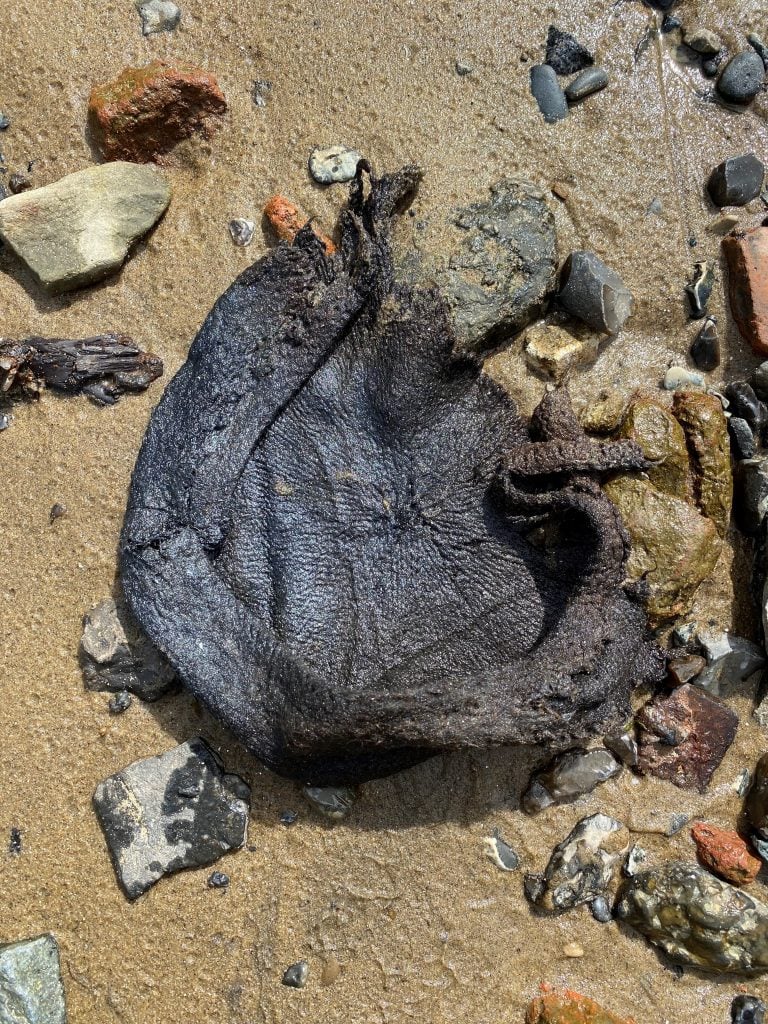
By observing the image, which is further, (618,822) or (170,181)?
(170,181)

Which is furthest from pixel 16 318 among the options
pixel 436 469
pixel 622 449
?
pixel 622 449

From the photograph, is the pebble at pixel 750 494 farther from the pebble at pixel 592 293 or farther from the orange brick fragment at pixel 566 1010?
the orange brick fragment at pixel 566 1010

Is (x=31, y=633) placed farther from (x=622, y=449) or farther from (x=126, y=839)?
(x=622, y=449)

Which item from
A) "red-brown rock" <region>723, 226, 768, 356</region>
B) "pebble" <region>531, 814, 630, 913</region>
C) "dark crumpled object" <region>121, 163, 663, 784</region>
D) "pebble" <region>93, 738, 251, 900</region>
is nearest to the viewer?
"dark crumpled object" <region>121, 163, 663, 784</region>

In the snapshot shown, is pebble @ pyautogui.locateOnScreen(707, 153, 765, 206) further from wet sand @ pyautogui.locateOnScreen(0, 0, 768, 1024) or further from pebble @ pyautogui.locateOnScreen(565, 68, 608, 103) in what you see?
pebble @ pyautogui.locateOnScreen(565, 68, 608, 103)

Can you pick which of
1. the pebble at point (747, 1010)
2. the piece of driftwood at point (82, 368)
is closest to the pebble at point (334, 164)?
the piece of driftwood at point (82, 368)

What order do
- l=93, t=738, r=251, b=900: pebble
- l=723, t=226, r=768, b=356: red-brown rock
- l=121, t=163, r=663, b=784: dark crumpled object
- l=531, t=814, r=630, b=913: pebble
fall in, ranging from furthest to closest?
l=723, t=226, r=768, b=356: red-brown rock < l=531, t=814, r=630, b=913: pebble < l=93, t=738, r=251, b=900: pebble < l=121, t=163, r=663, b=784: dark crumpled object

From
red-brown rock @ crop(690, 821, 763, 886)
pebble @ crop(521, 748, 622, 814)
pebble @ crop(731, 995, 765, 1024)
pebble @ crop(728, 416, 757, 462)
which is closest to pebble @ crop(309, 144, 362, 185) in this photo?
pebble @ crop(728, 416, 757, 462)
